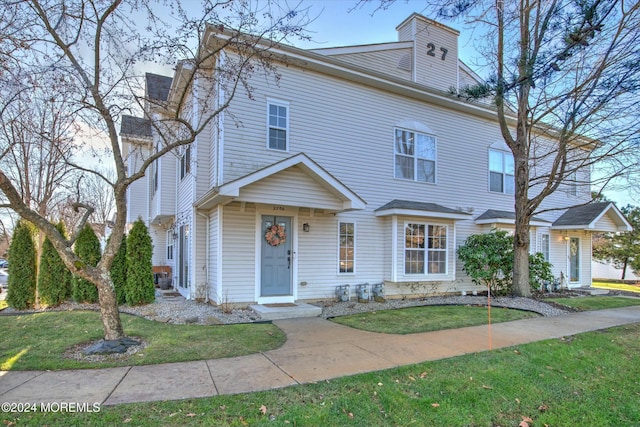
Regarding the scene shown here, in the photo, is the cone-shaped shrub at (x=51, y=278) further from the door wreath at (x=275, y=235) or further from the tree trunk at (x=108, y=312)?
the door wreath at (x=275, y=235)

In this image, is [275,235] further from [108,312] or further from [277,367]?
[277,367]

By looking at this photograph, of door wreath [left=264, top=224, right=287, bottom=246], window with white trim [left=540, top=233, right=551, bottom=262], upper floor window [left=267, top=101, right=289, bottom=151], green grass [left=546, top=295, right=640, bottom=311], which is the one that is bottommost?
green grass [left=546, top=295, right=640, bottom=311]

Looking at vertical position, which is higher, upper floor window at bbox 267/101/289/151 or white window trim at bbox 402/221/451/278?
upper floor window at bbox 267/101/289/151

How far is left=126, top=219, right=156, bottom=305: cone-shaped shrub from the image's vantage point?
8.79m

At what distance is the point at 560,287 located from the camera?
48.7ft

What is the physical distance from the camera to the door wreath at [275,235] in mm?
9156

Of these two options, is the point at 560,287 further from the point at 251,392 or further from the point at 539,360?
the point at 251,392

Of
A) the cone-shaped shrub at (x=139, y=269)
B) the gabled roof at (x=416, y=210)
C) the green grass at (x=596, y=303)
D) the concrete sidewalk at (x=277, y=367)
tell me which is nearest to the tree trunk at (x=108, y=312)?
the concrete sidewalk at (x=277, y=367)

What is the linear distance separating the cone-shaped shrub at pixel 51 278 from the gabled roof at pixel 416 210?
8325 millimetres

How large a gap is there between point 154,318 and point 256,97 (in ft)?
18.7

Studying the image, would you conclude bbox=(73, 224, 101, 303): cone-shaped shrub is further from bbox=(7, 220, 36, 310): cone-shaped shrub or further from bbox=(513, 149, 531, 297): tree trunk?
bbox=(513, 149, 531, 297): tree trunk

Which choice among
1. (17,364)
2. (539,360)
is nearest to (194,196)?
(17,364)

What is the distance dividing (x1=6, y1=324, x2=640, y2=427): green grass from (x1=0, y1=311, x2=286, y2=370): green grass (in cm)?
151

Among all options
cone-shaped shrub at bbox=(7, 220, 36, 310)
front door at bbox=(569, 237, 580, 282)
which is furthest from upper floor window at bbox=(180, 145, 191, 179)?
front door at bbox=(569, 237, 580, 282)
